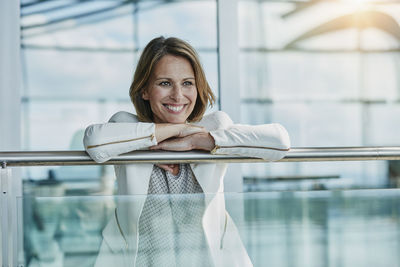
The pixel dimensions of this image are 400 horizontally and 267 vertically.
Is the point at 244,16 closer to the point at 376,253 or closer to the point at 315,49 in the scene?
the point at 315,49

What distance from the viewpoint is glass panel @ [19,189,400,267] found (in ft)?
4.52

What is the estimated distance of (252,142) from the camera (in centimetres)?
146

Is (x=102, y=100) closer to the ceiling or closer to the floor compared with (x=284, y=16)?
closer to the floor

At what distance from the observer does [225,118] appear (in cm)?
177

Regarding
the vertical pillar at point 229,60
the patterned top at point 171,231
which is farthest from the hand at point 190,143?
the vertical pillar at point 229,60

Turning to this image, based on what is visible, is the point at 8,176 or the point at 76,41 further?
the point at 76,41

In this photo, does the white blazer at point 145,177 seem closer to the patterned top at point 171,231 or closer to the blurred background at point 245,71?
the patterned top at point 171,231

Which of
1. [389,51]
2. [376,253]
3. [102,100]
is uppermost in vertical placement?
[389,51]

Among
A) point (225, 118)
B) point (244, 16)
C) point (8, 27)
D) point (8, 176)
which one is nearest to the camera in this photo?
point (8, 176)

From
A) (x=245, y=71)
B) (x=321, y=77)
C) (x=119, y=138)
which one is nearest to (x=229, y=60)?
(x=245, y=71)

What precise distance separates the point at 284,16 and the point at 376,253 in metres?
2.57

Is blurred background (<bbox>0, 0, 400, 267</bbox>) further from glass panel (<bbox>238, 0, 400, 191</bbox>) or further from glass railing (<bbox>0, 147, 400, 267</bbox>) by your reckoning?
glass railing (<bbox>0, 147, 400, 267</bbox>)

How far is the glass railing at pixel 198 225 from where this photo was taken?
1367 mm

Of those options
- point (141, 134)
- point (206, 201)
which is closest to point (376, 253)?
point (206, 201)
